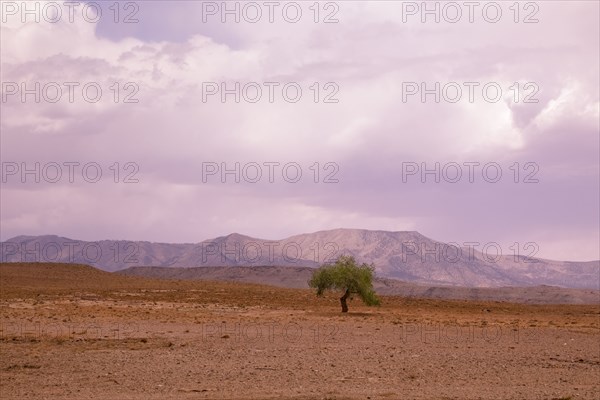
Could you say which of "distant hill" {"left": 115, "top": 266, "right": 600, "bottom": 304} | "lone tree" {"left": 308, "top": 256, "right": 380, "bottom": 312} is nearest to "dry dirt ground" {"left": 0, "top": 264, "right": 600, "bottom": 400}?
"lone tree" {"left": 308, "top": 256, "right": 380, "bottom": 312}

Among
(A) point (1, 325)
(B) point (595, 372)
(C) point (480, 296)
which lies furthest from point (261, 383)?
(C) point (480, 296)

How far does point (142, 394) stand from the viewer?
58.9ft

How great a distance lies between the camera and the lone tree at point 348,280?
1981 inches

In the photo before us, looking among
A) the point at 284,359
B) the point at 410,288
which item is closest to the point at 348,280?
the point at 284,359

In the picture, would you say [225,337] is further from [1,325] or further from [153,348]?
[1,325]

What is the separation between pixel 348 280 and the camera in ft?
165

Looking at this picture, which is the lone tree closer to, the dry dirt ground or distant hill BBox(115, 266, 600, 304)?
the dry dirt ground

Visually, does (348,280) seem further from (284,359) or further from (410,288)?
(410,288)

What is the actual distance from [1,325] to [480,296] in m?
104

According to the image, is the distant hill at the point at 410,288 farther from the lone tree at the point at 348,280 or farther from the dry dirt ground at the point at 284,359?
the dry dirt ground at the point at 284,359

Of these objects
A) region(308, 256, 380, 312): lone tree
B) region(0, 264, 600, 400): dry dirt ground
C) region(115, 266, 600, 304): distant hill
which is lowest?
region(115, 266, 600, 304): distant hill

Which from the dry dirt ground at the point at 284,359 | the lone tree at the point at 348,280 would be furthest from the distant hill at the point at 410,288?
the dry dirt ground at the point at 284,359

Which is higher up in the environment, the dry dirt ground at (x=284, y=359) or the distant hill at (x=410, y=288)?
the dry dirt ground at (x=284, y=359)

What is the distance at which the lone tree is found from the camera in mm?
50312
